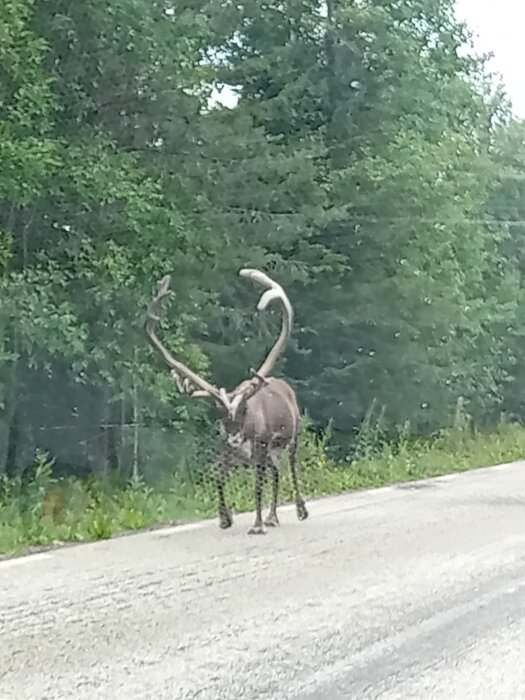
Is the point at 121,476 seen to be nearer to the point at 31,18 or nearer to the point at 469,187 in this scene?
the point at 31,18

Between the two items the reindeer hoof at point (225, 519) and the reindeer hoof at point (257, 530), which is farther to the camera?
the reindeer hoof at point (225, 519)

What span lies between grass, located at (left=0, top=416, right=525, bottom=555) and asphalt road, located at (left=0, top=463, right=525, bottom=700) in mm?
660

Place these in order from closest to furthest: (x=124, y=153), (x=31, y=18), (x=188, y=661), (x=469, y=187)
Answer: (x=188, y=661) < (x=31, y=18) < (x=124, y=153) < (x=469, y=187)

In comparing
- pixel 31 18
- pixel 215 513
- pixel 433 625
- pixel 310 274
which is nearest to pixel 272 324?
pixel 310 274

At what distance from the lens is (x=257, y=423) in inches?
511

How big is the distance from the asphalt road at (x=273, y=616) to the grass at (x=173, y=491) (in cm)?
66

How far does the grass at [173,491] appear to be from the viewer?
1248 cm

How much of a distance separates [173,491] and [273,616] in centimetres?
836

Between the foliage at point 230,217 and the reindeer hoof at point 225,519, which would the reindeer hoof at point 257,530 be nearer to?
the reindeer hoof at point 225,519

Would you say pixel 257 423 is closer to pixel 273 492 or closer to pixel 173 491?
pixel 273 492

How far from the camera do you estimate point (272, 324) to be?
24.6 meters

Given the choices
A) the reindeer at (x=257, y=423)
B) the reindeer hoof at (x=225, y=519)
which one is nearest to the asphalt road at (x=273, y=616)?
the reindeer hoof at (x=225, y=519)

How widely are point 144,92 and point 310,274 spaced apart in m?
6.11

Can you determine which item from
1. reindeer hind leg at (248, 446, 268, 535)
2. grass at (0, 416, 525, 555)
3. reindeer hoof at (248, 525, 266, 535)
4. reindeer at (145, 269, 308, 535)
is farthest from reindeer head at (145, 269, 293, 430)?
grass at (0, 416, 525, 555)
